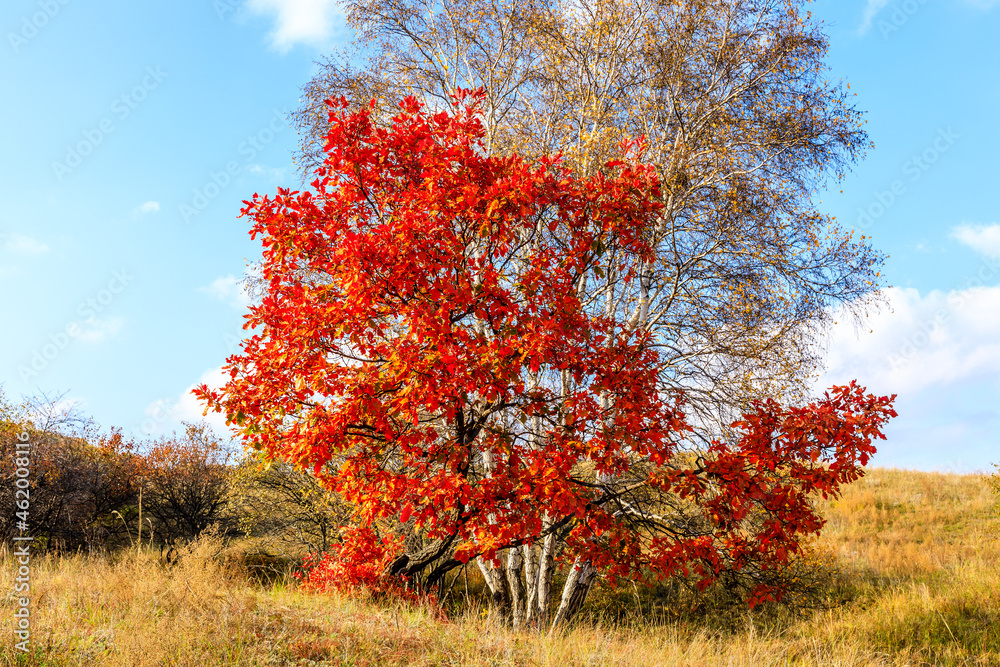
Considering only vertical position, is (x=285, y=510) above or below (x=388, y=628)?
above

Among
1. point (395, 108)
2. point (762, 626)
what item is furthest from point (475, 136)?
point (762, 626)

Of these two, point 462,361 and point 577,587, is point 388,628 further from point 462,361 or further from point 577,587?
point 577,587

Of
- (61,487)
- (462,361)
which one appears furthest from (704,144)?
(61,487)

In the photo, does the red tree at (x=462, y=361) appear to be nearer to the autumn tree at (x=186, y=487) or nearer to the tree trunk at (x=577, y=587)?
the tree trunk at (x=577, y=587)

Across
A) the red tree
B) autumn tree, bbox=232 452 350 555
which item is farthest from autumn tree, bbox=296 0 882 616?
autumn tree, bbox=232 452 350 555

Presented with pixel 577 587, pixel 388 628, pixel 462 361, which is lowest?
pixel 577 587

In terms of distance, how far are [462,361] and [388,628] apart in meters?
2.70

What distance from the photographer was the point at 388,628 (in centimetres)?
612

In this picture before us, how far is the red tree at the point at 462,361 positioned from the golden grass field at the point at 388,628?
987 mm

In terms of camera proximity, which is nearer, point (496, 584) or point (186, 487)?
point (496, 584)

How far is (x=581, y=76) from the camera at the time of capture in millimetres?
11289

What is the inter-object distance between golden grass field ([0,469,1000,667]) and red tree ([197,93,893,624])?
3.24ft

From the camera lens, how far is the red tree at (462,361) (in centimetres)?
623

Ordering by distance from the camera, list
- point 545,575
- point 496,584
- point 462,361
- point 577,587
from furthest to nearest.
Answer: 1. point 496,584
2. point 545,575
3. point 577,587
4. point 462,361
